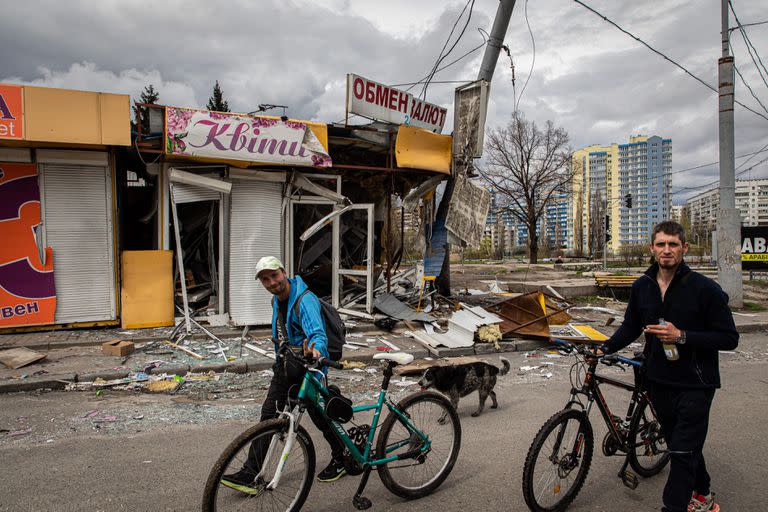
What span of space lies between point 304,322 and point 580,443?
2039 mm

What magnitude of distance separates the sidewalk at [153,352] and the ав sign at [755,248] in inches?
441

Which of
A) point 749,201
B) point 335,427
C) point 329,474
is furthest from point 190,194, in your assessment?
point 749,201

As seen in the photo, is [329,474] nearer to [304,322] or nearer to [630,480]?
[304,322]

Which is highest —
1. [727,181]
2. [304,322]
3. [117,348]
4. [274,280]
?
[727,181]

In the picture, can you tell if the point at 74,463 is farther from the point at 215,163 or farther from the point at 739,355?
the point at 739,355

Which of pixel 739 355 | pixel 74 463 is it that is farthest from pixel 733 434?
pixel 74 463

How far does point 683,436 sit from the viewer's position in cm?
275

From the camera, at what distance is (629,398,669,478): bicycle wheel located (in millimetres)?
3414

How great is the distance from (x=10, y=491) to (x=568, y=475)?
393 centimetres

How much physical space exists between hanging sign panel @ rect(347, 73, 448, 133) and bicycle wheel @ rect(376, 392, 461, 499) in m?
7.27

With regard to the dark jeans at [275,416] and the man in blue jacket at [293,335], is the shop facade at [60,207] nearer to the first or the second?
the man in blue jacket at [293,335]

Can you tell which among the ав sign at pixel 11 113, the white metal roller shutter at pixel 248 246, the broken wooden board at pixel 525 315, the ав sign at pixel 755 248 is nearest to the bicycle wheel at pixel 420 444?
the broken wooden board at pixel 525 315

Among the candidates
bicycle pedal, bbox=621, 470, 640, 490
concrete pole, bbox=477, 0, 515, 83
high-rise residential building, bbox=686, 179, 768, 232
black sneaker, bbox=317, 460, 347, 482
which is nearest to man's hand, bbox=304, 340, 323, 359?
black sneaker, bbox=317, 460, 347, 482

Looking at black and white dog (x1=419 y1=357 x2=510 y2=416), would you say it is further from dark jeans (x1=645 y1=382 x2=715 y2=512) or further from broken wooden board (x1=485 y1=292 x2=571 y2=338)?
broken wooden board (x1=485 y1=292 x2=571 y2=338)
